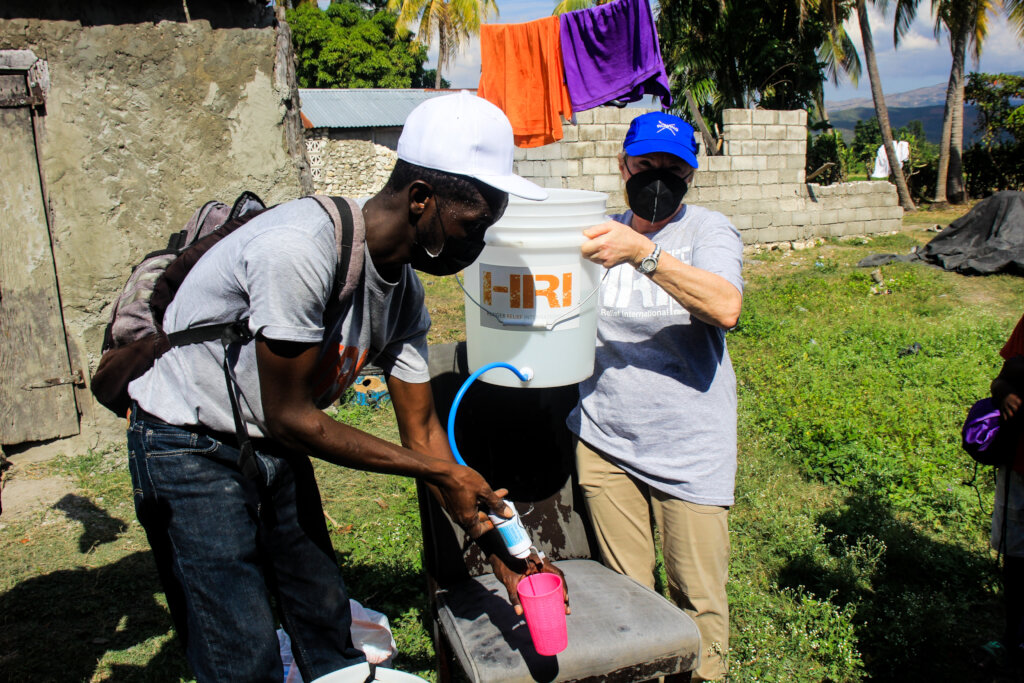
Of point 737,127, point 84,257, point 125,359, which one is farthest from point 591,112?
point 125,359

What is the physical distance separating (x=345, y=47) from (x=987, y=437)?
2948cm

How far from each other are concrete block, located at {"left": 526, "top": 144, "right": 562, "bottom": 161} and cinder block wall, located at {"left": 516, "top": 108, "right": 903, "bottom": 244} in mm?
14

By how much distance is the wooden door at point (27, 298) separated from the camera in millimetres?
3867

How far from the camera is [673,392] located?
218 cm

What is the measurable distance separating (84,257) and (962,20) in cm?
1953

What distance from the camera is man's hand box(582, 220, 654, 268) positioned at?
186cm

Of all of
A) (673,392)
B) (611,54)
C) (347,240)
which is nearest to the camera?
(347,240)

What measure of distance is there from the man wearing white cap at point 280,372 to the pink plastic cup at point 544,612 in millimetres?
183

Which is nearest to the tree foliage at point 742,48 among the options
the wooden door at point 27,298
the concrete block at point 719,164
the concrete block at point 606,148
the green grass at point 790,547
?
the concrete block at point 719,164

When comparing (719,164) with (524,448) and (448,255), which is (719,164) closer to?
(524,448)

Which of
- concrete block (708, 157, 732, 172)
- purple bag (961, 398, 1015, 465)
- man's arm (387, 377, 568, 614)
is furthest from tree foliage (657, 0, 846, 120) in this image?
man's arm (387, 377, 568, 614)

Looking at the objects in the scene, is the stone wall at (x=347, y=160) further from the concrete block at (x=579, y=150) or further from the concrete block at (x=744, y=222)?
the concrete block at (x=744, y=222)

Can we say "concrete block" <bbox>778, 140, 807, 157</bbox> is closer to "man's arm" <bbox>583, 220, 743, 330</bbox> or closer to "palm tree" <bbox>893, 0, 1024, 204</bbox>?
"palm tree" <bbox>893, 0, 1024, 204</bbox>

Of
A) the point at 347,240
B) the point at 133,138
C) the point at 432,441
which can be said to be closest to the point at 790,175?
the point at 133,138
